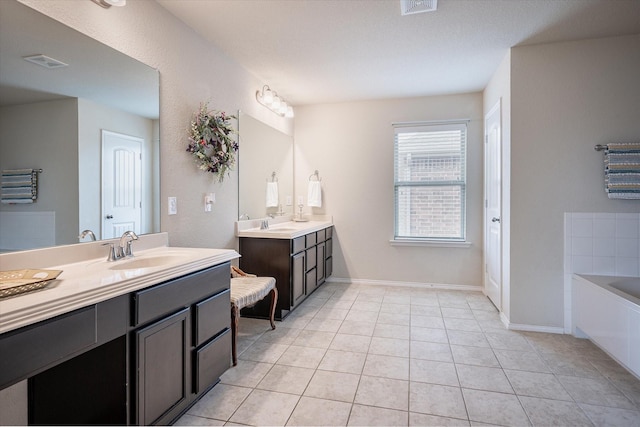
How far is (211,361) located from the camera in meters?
1.87

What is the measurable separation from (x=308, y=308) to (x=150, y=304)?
222 cm

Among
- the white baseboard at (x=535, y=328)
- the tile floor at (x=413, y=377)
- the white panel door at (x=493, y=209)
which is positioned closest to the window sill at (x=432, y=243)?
the white panel door at (x=493, y=209)

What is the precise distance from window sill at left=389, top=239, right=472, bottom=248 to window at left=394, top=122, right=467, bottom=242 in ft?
0.19

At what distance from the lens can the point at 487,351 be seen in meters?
2.51

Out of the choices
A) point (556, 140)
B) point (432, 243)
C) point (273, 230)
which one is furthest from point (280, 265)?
point (556, 140)

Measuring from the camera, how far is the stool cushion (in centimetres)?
234

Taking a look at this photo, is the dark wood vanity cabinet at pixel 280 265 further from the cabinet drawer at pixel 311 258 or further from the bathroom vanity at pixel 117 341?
the bathroom vanity at pixel 117 341

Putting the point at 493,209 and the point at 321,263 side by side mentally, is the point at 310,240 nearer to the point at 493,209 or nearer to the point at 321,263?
the point at 321,263

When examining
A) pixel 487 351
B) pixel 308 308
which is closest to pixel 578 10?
pixel 487 351

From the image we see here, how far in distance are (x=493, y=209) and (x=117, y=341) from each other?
355 centimetres

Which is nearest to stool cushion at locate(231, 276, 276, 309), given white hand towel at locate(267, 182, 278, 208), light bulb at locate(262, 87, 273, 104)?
white hand towel at locate(267, 182, 278, 208)

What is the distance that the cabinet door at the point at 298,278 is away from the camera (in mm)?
3180

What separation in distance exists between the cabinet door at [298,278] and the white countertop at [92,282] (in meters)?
1.17

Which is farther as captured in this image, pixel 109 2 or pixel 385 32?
pixel 385 32
